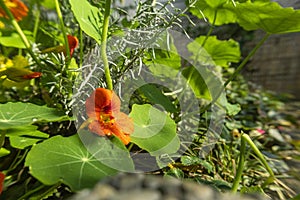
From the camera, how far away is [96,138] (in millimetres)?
488

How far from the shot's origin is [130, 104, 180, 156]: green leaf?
500 millimetres

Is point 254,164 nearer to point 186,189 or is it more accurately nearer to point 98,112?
point 98,112

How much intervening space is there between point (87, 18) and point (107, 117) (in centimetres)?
18

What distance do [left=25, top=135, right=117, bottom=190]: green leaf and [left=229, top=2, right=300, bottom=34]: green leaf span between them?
0.36 m

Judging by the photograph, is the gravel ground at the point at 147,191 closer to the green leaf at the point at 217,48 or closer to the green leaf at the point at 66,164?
the green leaf at the point at 66,164

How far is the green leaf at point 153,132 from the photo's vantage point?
0.50 meters

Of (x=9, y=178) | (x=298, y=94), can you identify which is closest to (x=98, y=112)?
(x=9, y=178)

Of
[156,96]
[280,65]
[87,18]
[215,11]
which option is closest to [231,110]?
[215,11]

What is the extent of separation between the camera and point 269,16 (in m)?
0.67

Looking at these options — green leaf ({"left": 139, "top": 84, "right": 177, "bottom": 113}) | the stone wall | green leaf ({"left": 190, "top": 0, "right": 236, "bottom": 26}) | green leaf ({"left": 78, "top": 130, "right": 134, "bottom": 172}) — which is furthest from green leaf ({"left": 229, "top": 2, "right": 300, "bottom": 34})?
the stone wall

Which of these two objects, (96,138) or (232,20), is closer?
(96,138)

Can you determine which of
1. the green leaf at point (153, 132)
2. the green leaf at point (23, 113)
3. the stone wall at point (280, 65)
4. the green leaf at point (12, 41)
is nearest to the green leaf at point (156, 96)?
the green leaf at point (153, 132)

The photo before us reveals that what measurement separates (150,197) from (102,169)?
8.8 inches

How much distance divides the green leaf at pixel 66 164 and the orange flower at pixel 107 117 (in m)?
0.03
